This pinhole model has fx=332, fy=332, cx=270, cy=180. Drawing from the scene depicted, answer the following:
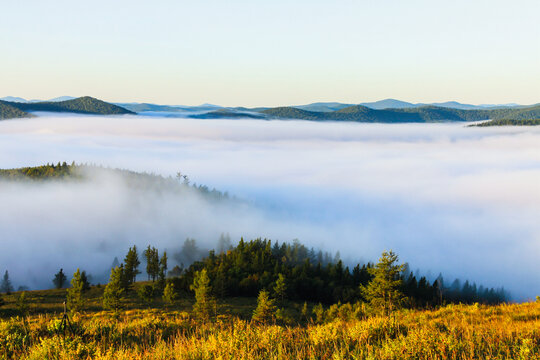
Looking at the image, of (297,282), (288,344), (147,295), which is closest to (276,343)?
(288,344)

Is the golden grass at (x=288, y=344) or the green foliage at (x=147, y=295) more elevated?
the golden grass at (x=288, y=344)

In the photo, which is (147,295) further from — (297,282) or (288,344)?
(288,344)

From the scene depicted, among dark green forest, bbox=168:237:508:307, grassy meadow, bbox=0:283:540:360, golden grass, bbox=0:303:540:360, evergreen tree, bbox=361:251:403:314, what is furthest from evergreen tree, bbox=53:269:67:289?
golden grass, bbox=0:303:540:360

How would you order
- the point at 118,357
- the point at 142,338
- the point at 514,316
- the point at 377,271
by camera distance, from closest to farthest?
the point at 118,357, the point at 142,338, the point at 514,316, the point at 377,271

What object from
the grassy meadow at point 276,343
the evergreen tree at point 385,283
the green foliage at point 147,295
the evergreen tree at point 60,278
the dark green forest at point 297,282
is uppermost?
the grassy meadow at point 276,343

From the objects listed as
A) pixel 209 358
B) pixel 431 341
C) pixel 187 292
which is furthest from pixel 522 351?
pixel 187 292

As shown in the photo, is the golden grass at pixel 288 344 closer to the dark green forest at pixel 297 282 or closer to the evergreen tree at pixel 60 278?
the dark green forest at pixel 297 282

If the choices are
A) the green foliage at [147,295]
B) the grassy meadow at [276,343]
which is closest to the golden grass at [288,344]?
the grassy meadow at [276,343]

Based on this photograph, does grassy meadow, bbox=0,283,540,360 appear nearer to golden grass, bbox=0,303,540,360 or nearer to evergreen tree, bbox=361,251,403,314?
golden grass, bbox=0,303,540,360

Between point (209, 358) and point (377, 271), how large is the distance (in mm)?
45783

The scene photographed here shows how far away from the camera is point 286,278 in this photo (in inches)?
4887

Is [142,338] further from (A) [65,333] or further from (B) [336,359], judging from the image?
(B) [336,359]

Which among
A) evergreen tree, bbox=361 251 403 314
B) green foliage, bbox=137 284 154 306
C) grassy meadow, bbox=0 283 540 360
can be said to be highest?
grassy meadow, bbox=0 283 540 360

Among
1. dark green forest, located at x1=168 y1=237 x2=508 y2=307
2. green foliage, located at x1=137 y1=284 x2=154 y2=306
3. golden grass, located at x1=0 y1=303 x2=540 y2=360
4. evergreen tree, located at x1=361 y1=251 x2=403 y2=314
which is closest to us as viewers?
golden grass, located at x1=0 y1=303 x2=540 y2=360
